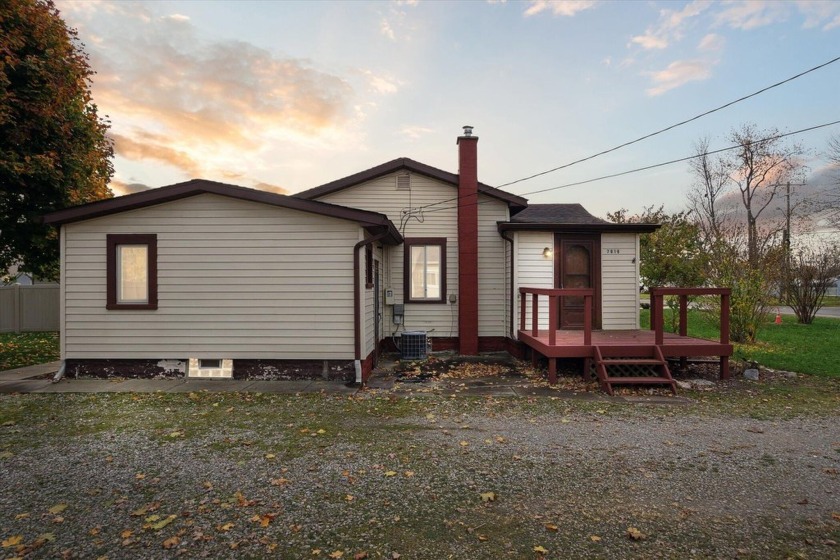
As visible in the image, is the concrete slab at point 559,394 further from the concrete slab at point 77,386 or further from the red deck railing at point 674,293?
the concrete slab at point 77,386

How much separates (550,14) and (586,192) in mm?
10791

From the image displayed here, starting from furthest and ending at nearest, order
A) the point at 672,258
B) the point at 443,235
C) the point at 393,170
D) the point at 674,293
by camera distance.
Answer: the point at 672,258 → the point at 443,235 → the point at 393,170 → the point at 674,293

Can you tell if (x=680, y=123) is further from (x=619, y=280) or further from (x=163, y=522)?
(x=163, y=522)

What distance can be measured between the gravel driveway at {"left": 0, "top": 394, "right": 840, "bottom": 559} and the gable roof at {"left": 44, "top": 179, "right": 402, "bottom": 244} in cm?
341

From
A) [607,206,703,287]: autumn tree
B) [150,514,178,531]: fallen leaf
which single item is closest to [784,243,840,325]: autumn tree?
[607,206,703,287]: autumn tree

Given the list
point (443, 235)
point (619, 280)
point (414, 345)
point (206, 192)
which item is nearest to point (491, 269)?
point (443, 235)

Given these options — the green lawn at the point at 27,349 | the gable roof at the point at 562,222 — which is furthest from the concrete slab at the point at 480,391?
the green lawn at the point at 27,349

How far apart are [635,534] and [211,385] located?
684 centimetres

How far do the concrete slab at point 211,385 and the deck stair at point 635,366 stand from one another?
603cm

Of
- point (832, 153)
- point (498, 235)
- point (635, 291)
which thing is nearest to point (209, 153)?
point (498, 235)

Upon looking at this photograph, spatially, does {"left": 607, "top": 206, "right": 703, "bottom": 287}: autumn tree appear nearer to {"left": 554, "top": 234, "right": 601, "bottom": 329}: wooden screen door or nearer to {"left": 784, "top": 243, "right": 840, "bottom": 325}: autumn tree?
{"left": 784, "top": 243, "right": 840, "bottom": 325}: autumn tree

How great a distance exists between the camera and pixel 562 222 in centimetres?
1075

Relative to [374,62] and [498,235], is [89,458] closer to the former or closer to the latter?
[498,235]

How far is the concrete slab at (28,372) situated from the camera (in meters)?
8.27
